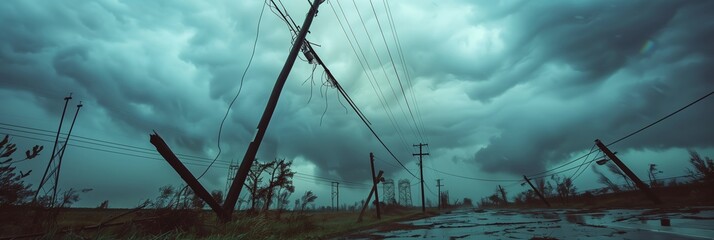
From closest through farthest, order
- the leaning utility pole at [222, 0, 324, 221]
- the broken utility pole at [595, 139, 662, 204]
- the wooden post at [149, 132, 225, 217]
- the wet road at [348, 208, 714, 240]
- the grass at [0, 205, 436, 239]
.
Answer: the grass at [0, 205, 436, 239] → the wooden post at [149, 132, 225, 217] → the wet road at [348, 208, 714, 240] → the leaning utility pole at [222, 0, 324, 221] → the broken utility pole at [595, 139, 662, 204]

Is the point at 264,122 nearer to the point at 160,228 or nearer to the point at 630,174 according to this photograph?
the point at 160,228

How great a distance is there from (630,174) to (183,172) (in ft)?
103

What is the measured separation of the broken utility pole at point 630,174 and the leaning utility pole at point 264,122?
26604mm

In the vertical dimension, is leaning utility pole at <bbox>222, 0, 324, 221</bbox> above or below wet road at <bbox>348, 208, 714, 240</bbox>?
above

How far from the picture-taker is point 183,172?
6.93m

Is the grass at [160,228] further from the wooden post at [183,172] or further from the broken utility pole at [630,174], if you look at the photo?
the broken utility pole at [630,174]

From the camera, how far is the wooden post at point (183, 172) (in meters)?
6.41

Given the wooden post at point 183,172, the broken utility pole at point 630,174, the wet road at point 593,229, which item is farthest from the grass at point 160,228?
the broken utility pole at point 630,174

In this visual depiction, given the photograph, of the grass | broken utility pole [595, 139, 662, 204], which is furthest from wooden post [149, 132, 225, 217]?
broken utility pole [595, 139, 662, 204]

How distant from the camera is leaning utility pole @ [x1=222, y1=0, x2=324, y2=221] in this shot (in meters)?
8.23

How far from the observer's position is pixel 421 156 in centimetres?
5012

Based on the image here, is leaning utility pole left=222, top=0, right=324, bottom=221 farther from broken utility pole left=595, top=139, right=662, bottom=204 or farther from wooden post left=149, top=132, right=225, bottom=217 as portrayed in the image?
broken utility pole left=595, top=139, right=662, bottom=204

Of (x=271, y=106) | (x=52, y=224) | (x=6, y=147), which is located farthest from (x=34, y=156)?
(x=271, y=106)

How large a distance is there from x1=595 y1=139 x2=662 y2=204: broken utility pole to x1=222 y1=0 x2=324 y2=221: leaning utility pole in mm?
26604
